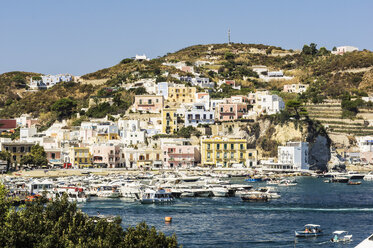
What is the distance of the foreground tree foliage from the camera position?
58.9ft

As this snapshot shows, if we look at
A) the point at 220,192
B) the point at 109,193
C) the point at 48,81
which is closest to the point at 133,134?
the point at 109,193

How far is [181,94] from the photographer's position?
88.8m

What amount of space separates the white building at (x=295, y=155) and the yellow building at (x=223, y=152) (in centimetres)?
374

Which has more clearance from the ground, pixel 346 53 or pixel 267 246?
pixel 346 53

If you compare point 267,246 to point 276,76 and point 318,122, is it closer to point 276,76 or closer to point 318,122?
Answer: point 318,122

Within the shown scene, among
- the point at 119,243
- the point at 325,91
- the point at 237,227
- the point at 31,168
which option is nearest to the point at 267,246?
the point at 237,227

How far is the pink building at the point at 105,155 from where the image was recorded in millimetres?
74438

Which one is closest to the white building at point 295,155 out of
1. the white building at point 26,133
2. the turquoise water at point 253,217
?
the turquoise water at point 253,217

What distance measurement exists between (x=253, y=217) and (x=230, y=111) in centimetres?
4452

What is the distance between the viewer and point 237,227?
34438 millimetres

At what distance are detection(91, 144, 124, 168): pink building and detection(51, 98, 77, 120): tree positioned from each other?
1735cm

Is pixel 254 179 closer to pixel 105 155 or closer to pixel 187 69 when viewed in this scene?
pixel 105 155

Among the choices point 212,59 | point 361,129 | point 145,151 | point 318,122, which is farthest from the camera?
point 212,59

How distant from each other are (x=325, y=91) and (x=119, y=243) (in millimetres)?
87297
